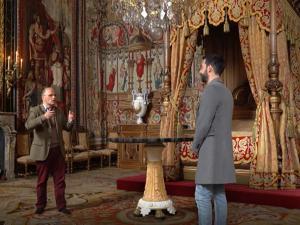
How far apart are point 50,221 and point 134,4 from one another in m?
3.83

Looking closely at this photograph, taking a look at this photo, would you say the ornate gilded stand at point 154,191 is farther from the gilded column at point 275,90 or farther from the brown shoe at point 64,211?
the gilded column at point 275,90

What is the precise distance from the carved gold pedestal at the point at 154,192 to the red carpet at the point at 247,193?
110 centimetres

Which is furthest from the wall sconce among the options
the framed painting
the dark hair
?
the dark hair

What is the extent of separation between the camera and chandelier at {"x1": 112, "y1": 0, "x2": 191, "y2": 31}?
6074 mm

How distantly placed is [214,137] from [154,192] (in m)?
1.68

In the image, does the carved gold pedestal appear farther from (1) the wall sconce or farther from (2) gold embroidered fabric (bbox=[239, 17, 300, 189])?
(1) the wall sconce

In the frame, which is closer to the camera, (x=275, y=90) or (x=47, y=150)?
(x=47, y=150)

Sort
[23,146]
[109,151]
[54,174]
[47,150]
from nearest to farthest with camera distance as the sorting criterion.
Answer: [47,150] → [54,174] → [23,146] → [109,151]

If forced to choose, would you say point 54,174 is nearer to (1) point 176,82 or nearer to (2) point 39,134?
(2) point 39,134

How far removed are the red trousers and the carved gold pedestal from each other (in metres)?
0.89

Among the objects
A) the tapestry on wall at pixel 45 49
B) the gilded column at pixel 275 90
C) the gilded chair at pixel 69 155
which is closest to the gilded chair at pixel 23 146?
the tapestry on wall at pixel 45 49

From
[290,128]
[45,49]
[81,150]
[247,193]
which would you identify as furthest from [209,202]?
[45,49]

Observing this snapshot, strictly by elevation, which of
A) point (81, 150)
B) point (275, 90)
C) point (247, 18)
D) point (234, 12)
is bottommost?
point (81, 150)

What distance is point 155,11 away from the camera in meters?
6.50
